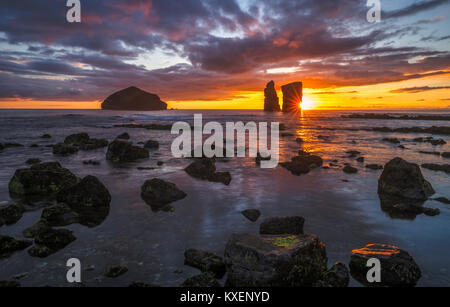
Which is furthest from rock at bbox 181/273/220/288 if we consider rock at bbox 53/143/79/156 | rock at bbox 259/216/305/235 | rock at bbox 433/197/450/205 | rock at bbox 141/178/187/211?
rock at bbox 53/143/79/156

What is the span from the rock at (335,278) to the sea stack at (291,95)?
187 metres

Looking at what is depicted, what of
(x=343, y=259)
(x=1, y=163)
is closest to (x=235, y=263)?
(x=343, y=259)

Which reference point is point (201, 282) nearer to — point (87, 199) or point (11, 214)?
point (87, 199)

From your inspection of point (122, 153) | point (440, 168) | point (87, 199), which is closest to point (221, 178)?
point (87, 199)

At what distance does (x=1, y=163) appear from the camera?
18.4 meters

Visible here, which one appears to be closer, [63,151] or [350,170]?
[350,170]

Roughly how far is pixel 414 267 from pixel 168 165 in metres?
16.1

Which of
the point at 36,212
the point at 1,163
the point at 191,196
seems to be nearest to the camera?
the point at 36,212

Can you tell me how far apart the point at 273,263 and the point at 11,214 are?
9.78 meters

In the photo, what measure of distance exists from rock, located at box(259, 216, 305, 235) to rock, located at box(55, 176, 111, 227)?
20.6 feet

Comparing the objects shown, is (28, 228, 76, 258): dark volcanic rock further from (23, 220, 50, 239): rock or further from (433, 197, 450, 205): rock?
(433, 197, 450, 205): rock

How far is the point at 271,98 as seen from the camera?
191750 millimetres
